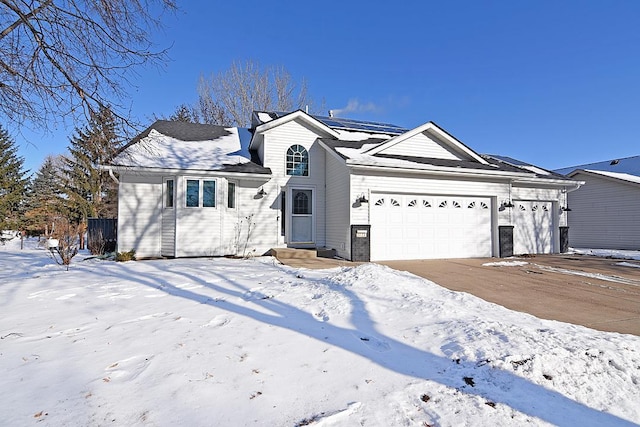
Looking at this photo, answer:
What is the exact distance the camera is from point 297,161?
11758 mm

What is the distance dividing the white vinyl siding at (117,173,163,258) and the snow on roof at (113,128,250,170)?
617mm

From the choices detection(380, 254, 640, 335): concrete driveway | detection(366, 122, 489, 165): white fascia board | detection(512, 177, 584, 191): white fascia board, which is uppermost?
detection(366, 122, 489, 165): white fascia board

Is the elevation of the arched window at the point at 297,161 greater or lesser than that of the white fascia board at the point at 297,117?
lesser

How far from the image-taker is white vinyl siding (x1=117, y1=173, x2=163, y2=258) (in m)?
10.1

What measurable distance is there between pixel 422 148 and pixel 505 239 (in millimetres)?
4481

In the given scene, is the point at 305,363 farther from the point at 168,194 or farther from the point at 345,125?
the point at 345,125

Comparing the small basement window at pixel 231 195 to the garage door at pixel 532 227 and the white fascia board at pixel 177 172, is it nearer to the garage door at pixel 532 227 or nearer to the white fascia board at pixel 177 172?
the white fascia board at pixel 177 172

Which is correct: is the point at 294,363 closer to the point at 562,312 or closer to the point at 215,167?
the point at 562,312

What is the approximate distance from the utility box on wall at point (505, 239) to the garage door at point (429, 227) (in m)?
0.40

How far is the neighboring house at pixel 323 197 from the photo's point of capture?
9.94 metres

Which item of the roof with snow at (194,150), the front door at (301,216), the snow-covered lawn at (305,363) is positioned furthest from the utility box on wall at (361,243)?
the snow-covered lawn at (305,363)

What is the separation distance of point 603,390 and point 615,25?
13.6 metres

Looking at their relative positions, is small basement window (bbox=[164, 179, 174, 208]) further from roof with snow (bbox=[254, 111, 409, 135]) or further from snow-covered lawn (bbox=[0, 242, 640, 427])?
snow-covered lawn (bbox=[0, 242, 640, 427])

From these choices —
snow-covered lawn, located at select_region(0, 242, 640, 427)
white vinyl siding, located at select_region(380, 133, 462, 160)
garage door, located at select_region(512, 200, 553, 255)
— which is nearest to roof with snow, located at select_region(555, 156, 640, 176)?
garage door, located at select_region(512, 200, 553, 255)
